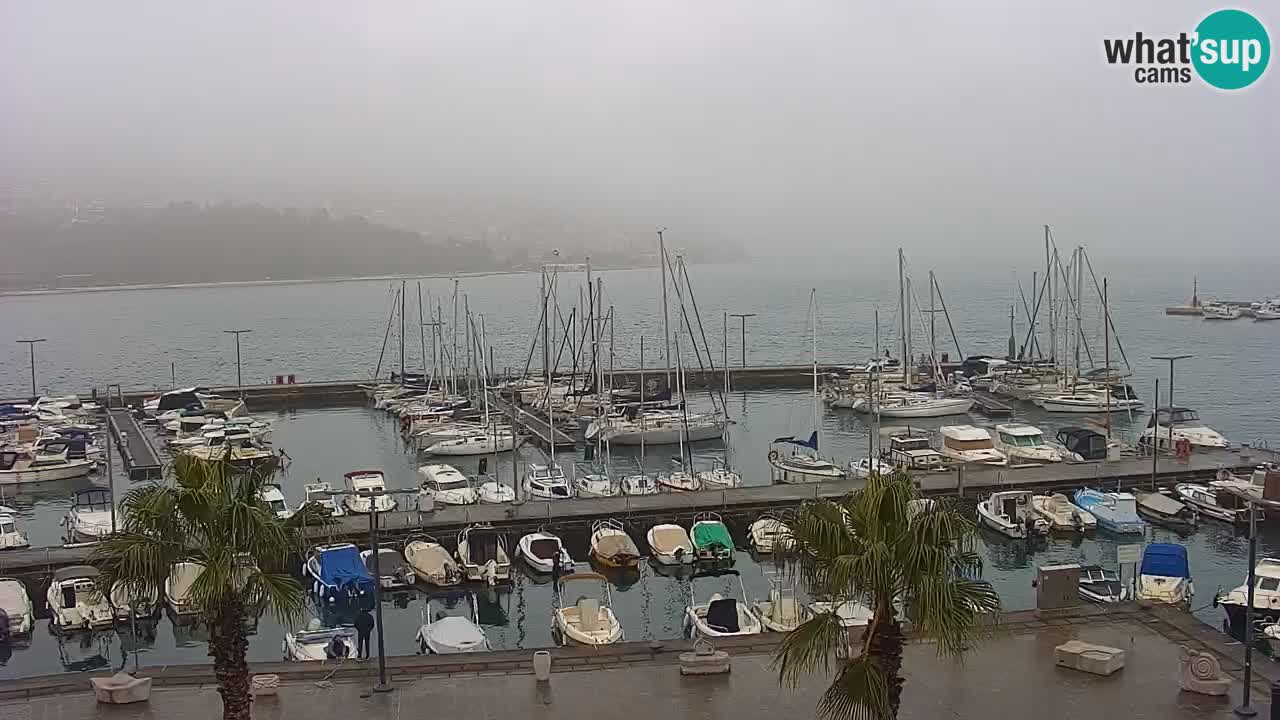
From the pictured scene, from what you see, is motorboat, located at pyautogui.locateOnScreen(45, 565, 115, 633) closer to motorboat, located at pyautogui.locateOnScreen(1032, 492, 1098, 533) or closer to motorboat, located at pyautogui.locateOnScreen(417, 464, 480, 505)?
motorboat, located at pyautogui.locateOnScreen(417, 464, 480, 505)

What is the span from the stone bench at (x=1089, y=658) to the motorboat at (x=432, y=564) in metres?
17.4

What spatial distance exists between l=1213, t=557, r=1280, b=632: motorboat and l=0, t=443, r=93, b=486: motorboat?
44.2 meters

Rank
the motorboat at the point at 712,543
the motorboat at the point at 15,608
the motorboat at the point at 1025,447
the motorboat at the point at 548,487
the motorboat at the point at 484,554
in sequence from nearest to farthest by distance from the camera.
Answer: the motorboat at the point at 15,608
the motorboat at the point at 484,554
the motorboat at the point at 712,543
the motorboat at the point at 548,487
the motorboat at the point at 1025,447

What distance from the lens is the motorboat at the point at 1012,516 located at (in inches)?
1335

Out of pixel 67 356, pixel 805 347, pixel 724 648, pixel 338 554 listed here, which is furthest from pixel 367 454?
pixel 67 356

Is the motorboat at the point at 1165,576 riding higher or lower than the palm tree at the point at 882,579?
lower

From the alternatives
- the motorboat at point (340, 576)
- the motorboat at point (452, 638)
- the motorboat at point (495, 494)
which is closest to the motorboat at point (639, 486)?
the motorboat at point (495, 494)

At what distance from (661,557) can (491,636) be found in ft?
20.6

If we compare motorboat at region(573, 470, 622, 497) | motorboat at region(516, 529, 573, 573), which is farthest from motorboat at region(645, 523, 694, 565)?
motorboat at region(573, 470, 622, 497)

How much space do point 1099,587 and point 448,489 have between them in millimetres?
21577

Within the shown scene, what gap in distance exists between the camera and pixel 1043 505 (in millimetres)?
34719

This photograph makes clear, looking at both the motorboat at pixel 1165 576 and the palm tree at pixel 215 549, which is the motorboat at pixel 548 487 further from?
the palm tree at pixel 215 549

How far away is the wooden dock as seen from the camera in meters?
32.4

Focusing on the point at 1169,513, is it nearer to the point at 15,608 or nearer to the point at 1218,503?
the point at 1218,503
